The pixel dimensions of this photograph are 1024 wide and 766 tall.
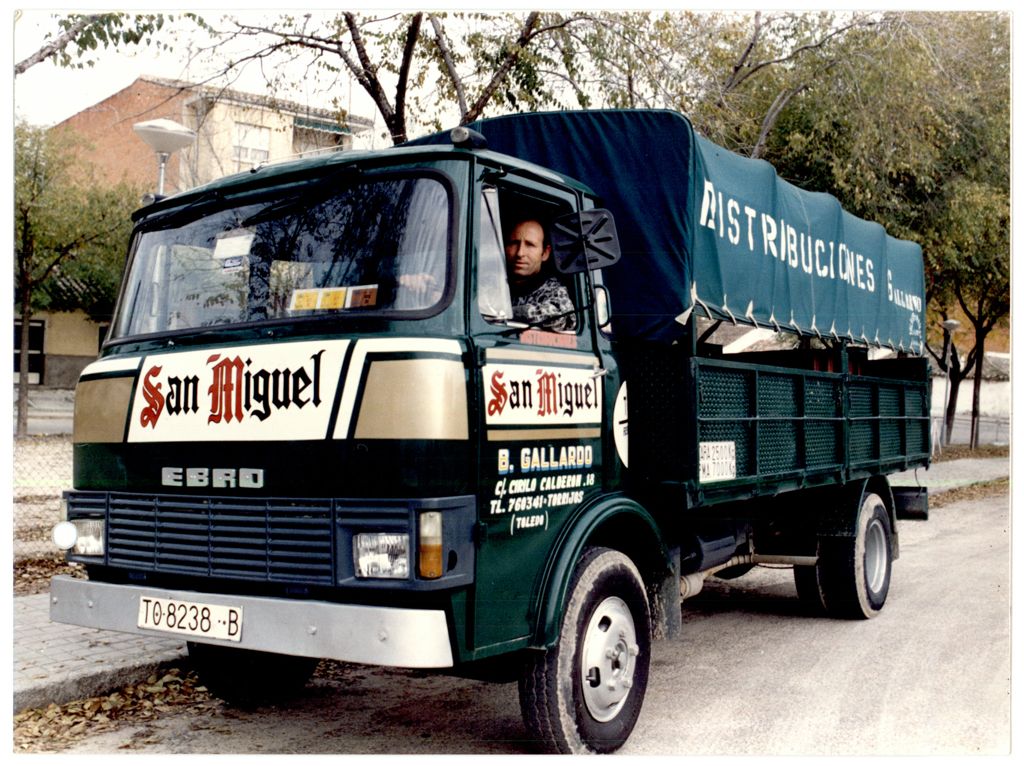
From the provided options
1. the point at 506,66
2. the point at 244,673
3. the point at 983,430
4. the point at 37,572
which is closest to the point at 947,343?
the point at 983,430

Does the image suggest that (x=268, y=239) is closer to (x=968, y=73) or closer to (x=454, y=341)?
(x=454, y=341)

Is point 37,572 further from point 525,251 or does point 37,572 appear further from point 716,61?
point 716,61

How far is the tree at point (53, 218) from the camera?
16406 millimetres

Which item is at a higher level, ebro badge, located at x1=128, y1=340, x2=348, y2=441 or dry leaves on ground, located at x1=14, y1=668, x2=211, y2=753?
ebro badge, located at x1=128, y1=340, x2=348, y2=441

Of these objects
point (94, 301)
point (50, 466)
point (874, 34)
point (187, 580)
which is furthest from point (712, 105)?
point (94, 301)

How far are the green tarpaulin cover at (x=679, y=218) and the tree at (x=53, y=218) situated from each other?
12.1m

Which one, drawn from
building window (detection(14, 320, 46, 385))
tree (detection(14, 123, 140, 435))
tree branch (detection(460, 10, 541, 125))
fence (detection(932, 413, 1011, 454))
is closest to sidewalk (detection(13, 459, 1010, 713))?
tree branch (detection(460, 10, 541, 125))

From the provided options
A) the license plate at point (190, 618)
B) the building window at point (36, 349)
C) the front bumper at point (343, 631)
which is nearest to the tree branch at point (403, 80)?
the license plate at point (190, 618)

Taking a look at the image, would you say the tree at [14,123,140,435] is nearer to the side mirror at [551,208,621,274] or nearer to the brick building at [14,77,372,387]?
the brick building at [14,77,372,387]

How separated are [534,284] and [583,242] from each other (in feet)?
1.00

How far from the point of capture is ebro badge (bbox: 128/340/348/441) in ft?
11.6

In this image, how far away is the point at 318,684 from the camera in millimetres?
5387

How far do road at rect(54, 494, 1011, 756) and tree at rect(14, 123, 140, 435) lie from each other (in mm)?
11586

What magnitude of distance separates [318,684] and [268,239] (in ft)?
8.66
